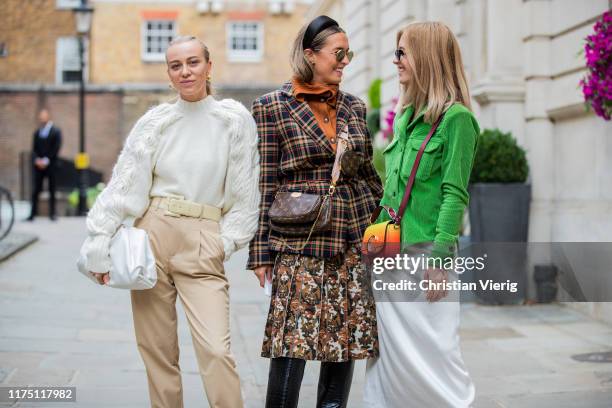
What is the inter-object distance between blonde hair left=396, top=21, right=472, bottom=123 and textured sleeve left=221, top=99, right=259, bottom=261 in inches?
29.4

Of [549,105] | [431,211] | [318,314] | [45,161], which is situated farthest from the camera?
[45,161]

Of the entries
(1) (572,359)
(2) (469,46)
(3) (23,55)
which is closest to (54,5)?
(3) (23,55)

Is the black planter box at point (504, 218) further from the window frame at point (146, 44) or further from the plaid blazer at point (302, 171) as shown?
the window frame at point (146, 44)

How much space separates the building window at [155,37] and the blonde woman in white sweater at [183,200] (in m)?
28.6

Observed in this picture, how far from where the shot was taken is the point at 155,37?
104 ft

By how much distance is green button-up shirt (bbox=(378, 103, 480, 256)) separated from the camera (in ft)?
10.5

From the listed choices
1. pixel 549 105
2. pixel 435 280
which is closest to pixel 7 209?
pixel 549 105

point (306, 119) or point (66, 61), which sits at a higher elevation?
point (66, 61)

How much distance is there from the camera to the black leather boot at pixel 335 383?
3.60 metres

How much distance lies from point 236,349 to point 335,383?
102 inches

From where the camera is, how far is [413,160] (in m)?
3.33

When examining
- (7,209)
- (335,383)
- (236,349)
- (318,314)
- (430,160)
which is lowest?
(236,349)
